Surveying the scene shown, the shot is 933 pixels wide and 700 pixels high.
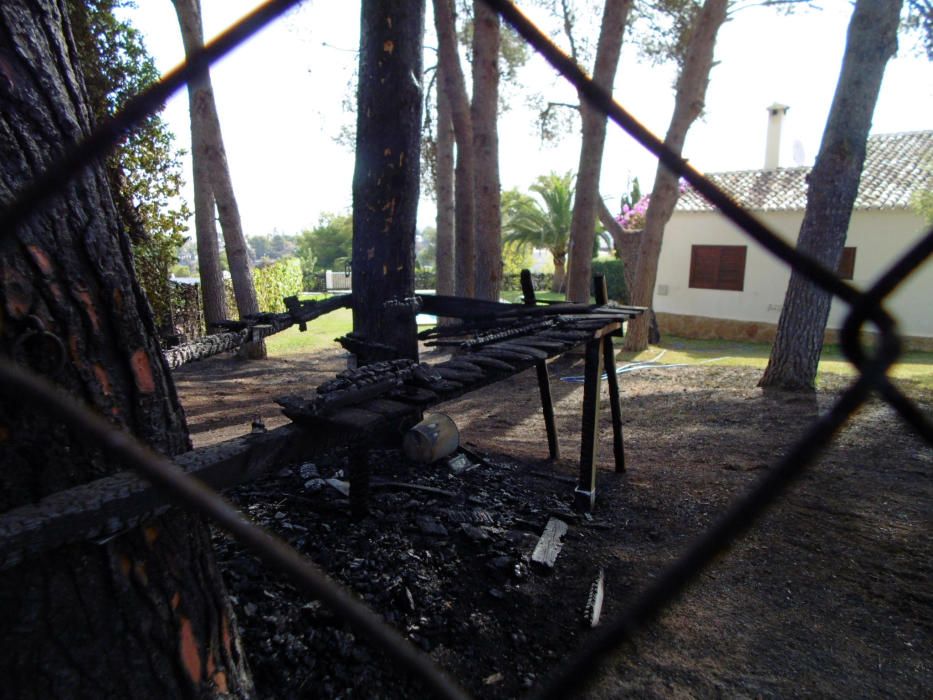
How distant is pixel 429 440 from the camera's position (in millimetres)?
4301

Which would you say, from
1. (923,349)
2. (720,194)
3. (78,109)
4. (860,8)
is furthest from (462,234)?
(923,349)

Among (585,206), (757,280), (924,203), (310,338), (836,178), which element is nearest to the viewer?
(836,178)

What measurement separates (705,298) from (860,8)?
31.3ft

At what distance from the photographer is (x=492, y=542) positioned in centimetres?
329

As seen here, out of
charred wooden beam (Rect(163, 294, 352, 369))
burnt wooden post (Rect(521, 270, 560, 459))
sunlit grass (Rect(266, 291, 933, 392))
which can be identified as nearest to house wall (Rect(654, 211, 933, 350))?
sunlit grass (Rect(266, 291, 933, 392))

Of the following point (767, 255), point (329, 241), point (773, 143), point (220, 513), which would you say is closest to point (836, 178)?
point (767, 255)

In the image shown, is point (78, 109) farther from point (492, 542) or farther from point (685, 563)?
point (492, 542)

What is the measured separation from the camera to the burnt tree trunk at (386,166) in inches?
164

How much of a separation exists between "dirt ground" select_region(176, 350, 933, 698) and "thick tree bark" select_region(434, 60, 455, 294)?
24.3 feet

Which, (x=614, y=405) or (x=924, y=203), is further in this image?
(x=924, y=203)

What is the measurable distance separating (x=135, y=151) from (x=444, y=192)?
18.5ft

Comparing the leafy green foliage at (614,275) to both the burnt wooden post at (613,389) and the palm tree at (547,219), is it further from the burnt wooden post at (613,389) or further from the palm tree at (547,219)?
the burnt wooden post at (613,389)

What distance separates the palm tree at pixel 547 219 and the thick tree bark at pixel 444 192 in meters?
17.5

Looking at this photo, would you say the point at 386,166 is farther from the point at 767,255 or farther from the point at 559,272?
the point at 559,272
